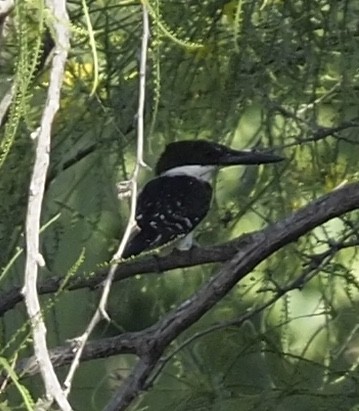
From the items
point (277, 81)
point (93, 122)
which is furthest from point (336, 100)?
point (93, 122)

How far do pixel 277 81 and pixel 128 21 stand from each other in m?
0.27

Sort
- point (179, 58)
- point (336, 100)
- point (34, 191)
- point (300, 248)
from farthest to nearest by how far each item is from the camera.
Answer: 1. point (300, 248)
2. point (336, 100)
3. point (179, 58)
4. point (34, 191)

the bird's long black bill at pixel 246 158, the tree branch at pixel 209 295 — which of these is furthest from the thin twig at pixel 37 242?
the bird's long black bill at pixel 246 158

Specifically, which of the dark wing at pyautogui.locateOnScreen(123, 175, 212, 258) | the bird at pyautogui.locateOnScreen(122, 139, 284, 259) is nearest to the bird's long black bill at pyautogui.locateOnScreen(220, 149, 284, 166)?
the bird at pyautogui.locateOnScreen(122, 139, 284, 259)

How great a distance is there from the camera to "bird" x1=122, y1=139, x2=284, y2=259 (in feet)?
7.20

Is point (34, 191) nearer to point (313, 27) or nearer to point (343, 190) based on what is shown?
point (343, 190)

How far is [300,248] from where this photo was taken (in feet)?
7.40

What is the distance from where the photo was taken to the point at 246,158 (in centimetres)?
212

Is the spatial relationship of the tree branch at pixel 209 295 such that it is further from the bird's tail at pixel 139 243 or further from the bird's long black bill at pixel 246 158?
the bird's tail at pixel 139 243

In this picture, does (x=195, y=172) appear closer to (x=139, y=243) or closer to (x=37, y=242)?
(x=139, y=243)

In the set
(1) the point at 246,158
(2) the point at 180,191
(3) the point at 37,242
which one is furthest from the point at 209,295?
(2) the point at 180,191

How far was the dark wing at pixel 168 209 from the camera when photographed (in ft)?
7.27

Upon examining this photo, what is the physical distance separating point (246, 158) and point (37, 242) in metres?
1.31

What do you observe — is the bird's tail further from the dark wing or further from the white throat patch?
the white throat patch
